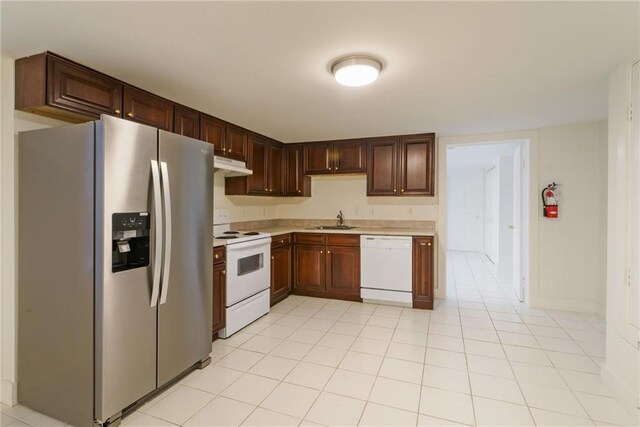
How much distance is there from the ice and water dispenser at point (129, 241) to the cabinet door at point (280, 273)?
197cm

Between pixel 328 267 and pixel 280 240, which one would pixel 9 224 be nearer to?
pixel 280 240

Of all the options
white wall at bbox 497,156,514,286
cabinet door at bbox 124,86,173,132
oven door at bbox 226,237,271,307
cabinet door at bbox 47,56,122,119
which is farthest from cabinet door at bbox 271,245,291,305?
white wall at bbox 497,156,514,286

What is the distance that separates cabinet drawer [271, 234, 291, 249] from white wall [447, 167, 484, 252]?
19.0 ft

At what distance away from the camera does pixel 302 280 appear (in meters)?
4.31

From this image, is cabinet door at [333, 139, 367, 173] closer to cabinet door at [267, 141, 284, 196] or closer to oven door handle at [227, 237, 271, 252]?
cabinet door at [267, 141, 284, 196]

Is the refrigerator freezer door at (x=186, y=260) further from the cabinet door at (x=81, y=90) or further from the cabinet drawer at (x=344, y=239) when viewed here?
the cabinet drawer at (x=344, y=239)

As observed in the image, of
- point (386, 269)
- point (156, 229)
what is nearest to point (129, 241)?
point (156, 229)

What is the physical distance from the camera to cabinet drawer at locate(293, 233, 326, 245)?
13.7ft

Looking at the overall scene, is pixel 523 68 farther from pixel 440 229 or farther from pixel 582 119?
pixel 440 229

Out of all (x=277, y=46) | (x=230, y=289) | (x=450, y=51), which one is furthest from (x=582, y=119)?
(x=230, y=289)

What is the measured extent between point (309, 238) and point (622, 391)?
3168mm

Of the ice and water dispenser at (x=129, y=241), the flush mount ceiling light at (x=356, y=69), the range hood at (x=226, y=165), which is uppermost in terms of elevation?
the flush mount ceiling light at (x=356, y=69)

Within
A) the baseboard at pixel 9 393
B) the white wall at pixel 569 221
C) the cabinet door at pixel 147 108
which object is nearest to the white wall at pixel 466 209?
the white wall at pixel 569 221

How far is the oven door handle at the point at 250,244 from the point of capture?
9.80 ft
